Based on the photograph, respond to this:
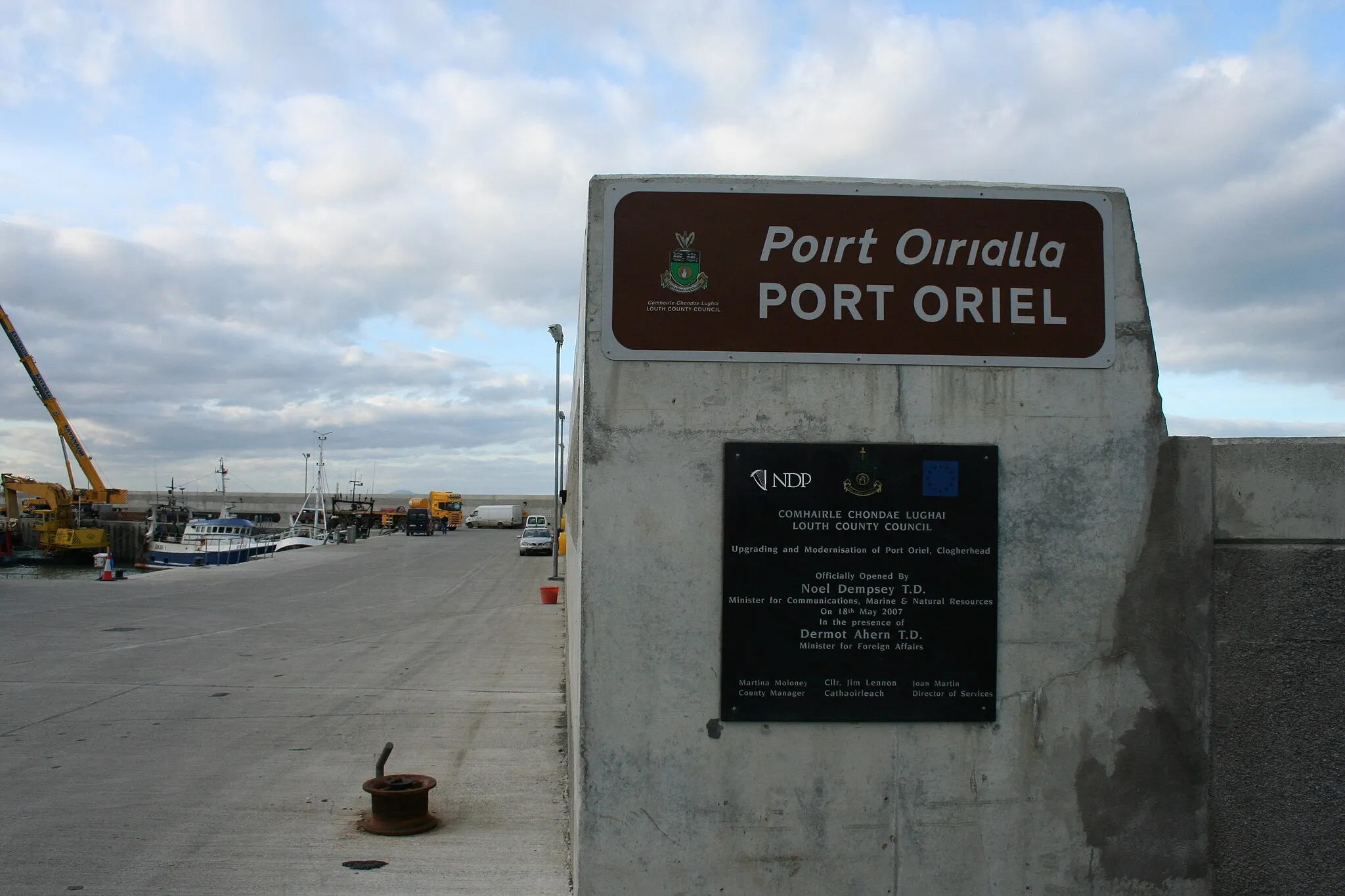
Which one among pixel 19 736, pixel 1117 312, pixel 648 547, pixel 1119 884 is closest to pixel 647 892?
pixel 648 547

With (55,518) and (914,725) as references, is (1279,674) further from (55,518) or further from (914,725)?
(55,518)

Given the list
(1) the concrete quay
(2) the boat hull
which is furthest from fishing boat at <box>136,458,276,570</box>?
(1) the concrete quay

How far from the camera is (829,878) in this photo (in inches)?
163

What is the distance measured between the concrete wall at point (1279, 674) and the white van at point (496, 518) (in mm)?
89448

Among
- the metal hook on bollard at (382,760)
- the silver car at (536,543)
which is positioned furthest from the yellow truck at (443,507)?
the metal hook on bollard at (382,760)

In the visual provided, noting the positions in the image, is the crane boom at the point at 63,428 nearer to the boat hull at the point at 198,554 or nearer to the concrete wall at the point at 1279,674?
the boat hull at the point at 198,554

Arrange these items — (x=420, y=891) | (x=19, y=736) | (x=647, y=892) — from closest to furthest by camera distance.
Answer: (x=647, y=892) → (x=420, y=891) → (x=19, y=736)

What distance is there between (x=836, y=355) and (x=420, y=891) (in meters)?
3.40

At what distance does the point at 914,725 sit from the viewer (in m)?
4.22

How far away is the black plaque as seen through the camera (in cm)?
420

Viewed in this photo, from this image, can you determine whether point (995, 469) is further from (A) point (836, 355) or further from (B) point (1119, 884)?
(B) point (1119, 884)

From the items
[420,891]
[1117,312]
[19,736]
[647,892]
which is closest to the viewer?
[647,892]

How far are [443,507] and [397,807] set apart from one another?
8622 centimetres

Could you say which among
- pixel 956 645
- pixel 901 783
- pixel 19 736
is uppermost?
pixel 956 645
